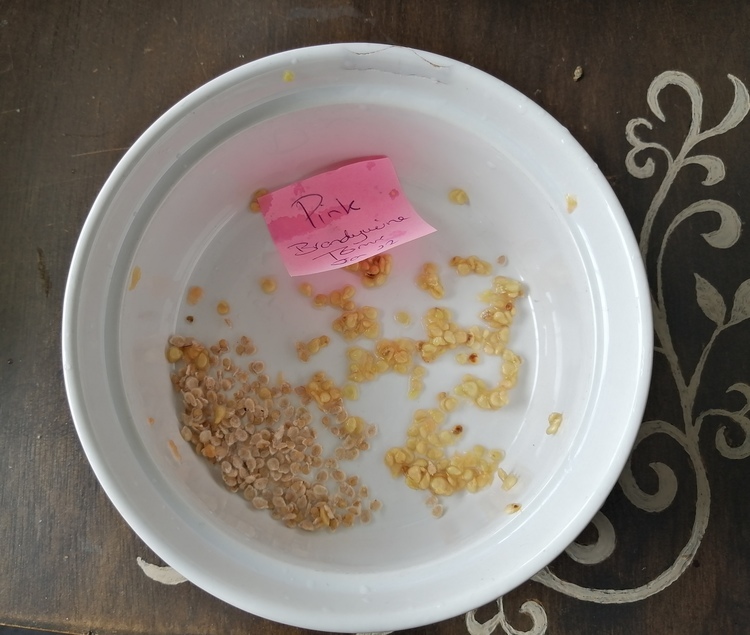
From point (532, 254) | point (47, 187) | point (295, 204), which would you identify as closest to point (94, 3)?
point (47, 187)

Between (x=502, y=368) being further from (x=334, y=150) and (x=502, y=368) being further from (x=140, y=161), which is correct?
(x=140, y=161)

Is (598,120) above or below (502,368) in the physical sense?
above

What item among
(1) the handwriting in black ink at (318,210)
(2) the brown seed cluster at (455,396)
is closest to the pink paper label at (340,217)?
(1) the handwriting in black ink at (318,210)

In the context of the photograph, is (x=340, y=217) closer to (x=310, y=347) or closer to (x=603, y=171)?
(x=310, y=347)

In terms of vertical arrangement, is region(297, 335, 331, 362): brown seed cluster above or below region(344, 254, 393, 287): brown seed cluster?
below

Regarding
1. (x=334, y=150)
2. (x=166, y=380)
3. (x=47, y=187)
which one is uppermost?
(x=334, y=150)

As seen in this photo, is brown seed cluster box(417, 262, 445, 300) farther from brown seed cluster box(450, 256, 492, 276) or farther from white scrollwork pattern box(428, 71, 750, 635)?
white scrollwork pattern box(428, 71, 750, 635)

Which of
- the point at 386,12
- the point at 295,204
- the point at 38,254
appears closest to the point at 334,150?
the point at 295,204

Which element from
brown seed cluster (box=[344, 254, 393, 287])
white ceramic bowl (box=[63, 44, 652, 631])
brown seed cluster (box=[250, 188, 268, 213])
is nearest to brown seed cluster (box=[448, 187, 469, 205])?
white ceramic bowl (box=[63, 44, 652, 631])

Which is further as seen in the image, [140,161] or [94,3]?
[94,3]
